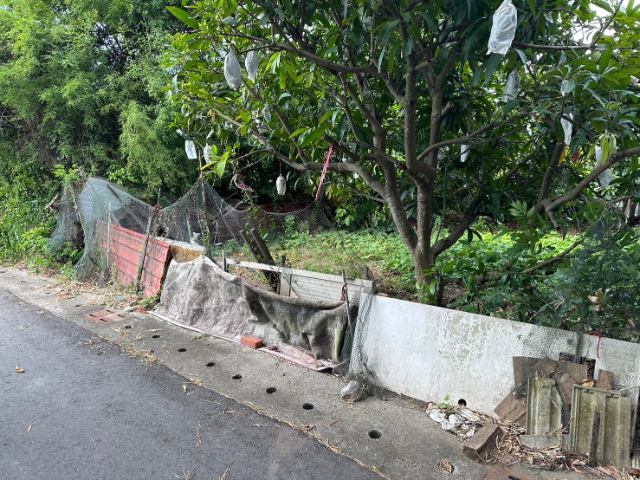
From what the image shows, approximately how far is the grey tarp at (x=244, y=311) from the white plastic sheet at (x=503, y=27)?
2.35 m

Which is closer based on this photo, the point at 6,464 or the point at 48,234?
the point at 6,464

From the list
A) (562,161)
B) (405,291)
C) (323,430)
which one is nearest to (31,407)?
(323,430)

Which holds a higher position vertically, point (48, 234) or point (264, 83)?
point (264, 83)

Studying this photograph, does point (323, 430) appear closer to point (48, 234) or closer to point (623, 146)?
point (623, 146)

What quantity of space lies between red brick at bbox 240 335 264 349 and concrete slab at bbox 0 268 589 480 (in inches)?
2.3

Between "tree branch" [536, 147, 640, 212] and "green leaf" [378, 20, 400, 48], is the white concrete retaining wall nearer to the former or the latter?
"tree branch" [536, 147, 640, 212]

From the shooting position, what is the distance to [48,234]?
8.77 meters

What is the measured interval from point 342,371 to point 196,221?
3.52 meters

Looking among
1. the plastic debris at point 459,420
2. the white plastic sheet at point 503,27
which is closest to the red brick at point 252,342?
the plastic debris at point 459,420

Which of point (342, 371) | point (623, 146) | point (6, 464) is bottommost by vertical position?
point (6, 464)

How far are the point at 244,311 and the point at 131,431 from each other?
1.84 m

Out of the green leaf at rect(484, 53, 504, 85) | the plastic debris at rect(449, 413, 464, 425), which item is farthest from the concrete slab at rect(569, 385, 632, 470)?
A: the green leaf at rect(484, 53, 504, 85)

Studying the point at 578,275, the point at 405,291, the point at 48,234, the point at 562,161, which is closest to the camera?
the point at 578,275

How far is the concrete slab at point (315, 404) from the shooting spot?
8.68 feet
